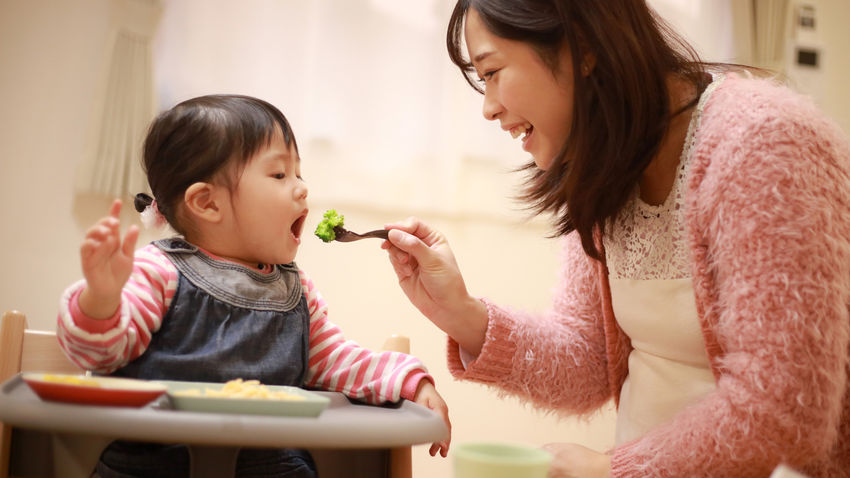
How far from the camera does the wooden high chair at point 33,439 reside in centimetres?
84

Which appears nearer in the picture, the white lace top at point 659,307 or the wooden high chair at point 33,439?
the wooden high chair at point 33,439

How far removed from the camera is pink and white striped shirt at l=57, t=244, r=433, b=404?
75cm

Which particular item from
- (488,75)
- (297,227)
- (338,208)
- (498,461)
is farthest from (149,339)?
(338,208)

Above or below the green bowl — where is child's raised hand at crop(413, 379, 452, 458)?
below

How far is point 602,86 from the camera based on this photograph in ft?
3.31

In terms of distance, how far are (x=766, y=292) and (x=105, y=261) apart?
2.39 ft

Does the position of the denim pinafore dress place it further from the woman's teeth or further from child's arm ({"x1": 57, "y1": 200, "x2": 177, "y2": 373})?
the woman's teeth

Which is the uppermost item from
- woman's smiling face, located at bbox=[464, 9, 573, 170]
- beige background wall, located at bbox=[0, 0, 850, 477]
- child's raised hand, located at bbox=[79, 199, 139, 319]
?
woman's smiling face, located at bbox=[464, 9, 573, 170]

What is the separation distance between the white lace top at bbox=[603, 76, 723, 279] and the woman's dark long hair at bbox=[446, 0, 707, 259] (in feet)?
0.13

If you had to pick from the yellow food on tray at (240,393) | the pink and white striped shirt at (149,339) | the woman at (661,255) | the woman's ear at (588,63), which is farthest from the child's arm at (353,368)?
the woman's ear at (588,63)

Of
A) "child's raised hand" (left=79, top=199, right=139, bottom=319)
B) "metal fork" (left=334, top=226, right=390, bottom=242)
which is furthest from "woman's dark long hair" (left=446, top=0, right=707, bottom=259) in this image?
"child's raised hand" (left=79, top=199, right=139, bottom=319)

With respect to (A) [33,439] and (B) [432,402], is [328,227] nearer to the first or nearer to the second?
(B) [432,402]

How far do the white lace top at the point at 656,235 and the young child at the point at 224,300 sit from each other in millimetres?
372

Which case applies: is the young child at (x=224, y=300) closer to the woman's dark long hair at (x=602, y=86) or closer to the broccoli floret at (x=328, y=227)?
the broccoli floret at (x=328, y=227)
